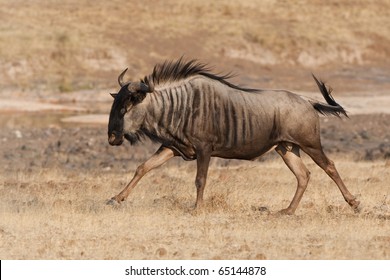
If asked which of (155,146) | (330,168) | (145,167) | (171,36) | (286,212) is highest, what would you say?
(330,168)

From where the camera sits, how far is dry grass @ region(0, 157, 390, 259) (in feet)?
30.1

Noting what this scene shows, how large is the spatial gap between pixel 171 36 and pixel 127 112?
37124mm

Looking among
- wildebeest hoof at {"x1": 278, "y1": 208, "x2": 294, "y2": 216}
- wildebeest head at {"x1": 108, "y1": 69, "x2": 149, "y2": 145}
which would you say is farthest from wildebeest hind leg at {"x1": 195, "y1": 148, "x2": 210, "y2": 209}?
wildebeest hoof at {"x1": 278, "y1": 208, "x2": 294, "y2": 216}

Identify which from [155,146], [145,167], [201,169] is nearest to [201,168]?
[201,169]

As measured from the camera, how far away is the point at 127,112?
11.5 m

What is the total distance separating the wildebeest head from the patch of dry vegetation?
25.7 meters

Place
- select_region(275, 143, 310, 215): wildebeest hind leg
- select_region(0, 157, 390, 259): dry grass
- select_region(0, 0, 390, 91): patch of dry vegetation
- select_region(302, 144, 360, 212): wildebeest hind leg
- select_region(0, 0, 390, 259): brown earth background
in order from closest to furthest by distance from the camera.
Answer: select_region(0, 157, 390, 259): dry grass → select_region(0, 0, 390, 259): brown earth background → select_region(302, 144, 360, 212): wildebeest hind leg → select_region(275, 143, 310, 215): wildebeest hind leg → select_region(0, 0, 390, 91): patch of dry vegetation

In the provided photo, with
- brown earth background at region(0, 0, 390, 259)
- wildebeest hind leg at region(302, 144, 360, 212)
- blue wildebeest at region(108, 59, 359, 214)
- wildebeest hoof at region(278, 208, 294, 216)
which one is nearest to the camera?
brown earth background at region(0, 0, 390, 259)

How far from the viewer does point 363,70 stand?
46.3 meters

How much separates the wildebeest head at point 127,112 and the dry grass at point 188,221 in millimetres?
804

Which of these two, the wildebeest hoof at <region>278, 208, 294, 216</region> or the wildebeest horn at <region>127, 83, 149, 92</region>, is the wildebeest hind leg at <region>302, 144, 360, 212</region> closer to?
the wildebeest hoof at <region>278, 208, 294, 216</region>

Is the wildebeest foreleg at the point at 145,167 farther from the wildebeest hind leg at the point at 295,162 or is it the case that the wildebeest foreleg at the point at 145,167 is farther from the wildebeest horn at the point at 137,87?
the wildebeest hind leg at the point at 295,162

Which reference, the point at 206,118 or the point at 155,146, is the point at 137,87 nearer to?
the point at 206,118

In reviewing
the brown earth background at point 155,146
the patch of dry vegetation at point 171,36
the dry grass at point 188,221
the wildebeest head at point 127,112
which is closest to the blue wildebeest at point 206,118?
the wildebeest head at point 127,112
